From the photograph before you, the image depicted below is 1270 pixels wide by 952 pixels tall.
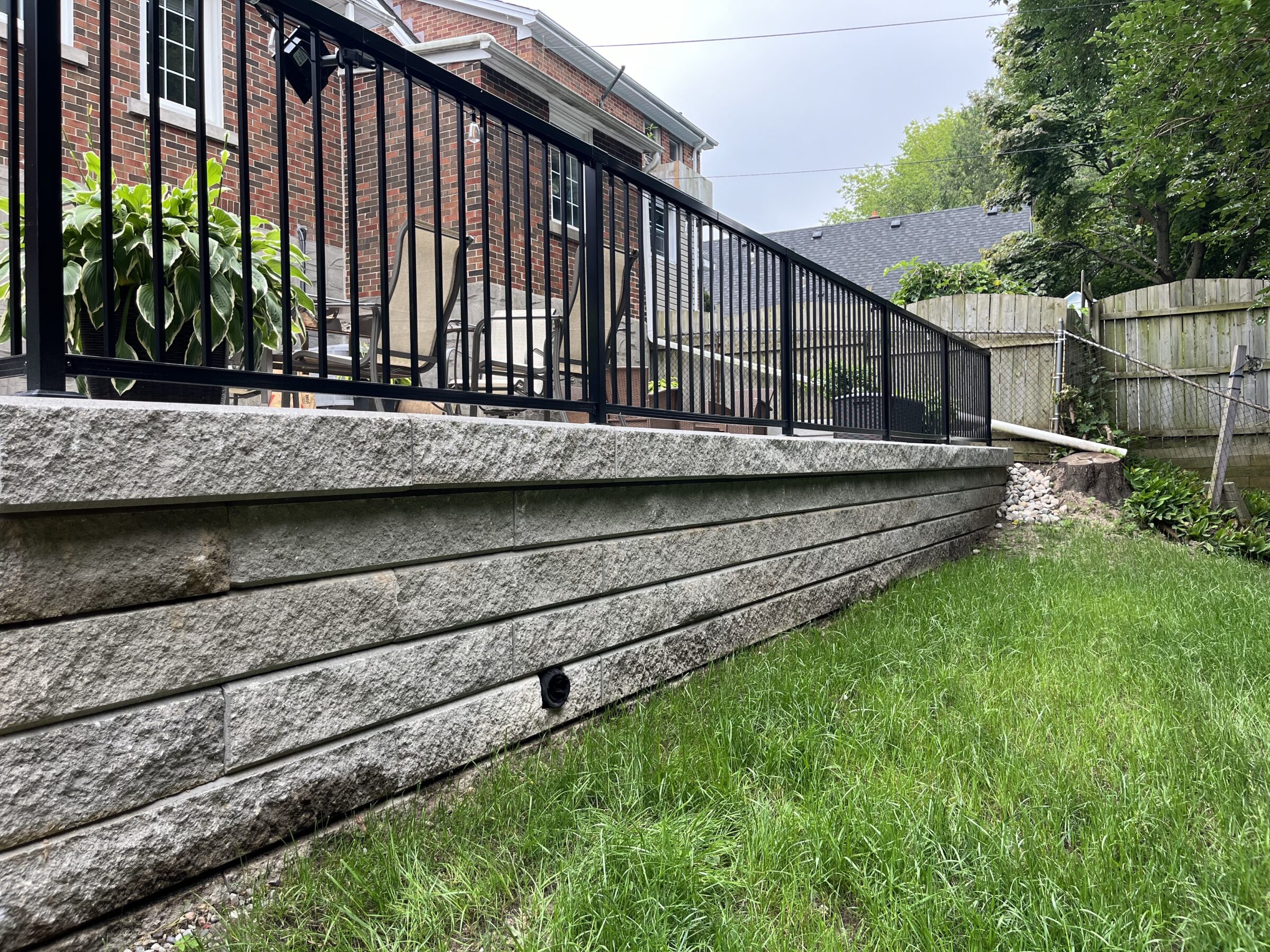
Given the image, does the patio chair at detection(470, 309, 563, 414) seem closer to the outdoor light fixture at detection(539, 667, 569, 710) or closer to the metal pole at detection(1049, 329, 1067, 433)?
the outdoor light fixture at detection(539, 667, 569, 710)

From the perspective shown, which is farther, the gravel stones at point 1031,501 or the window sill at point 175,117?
the gravel stones at point 1031,501

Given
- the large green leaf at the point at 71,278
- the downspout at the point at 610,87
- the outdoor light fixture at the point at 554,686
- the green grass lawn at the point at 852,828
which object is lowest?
the green grass lawn at the point at 852,828

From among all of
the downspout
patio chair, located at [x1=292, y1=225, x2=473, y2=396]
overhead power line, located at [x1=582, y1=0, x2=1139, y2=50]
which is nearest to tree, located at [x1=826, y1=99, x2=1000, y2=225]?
overhead power line, located at [x1=582, y1=0, x2=1139, y2=50]

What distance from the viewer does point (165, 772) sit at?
1623 mm

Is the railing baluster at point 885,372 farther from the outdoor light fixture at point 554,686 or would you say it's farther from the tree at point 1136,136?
the tree at point 1136,136

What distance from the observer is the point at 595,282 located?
308cm

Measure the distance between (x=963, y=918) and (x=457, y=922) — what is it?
3.47ft

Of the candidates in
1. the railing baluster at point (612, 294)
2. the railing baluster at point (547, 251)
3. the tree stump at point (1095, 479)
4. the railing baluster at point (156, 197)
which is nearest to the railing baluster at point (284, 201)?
the railing baluster at point (156, 197)

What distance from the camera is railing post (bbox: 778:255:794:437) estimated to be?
14.7 ft

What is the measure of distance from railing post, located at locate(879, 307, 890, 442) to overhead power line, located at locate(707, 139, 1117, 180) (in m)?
13.0

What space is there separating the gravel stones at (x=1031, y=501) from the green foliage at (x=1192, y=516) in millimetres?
717

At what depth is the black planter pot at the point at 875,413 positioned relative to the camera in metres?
5.33

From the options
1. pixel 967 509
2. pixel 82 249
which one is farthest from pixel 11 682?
pixel 967 509

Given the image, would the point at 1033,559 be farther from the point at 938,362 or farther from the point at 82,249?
the point at 82,249
